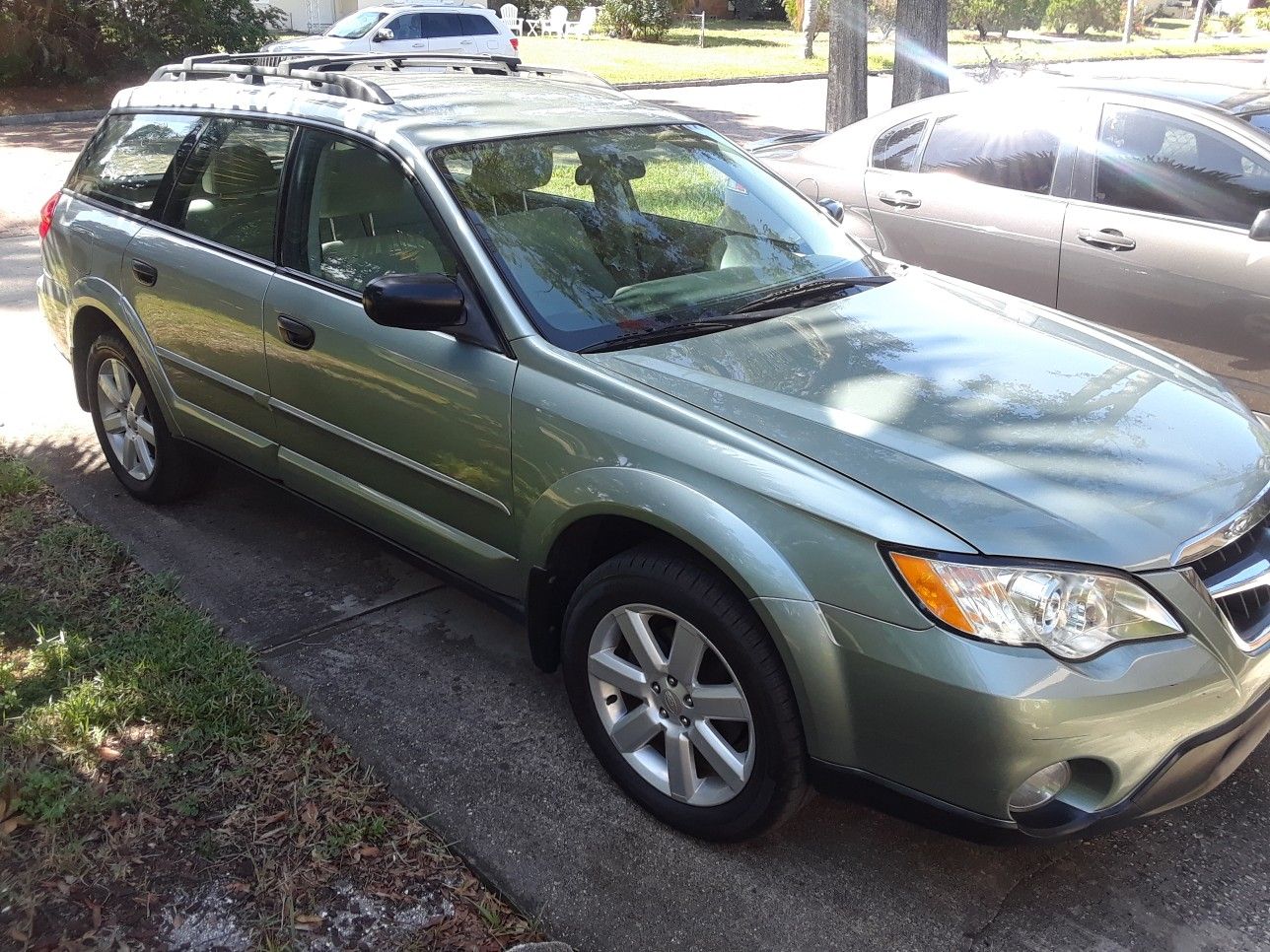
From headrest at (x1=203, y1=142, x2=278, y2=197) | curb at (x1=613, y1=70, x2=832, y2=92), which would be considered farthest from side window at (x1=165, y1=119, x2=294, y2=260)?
curb at (x1=613, y1=70, x2=832, y2=92)

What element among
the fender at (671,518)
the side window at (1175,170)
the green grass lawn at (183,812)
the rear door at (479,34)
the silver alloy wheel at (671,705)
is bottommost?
the green grass lawn at (183,812)

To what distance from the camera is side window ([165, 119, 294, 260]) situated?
3.92 metres

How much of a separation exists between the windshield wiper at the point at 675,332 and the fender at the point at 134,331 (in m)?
2.17

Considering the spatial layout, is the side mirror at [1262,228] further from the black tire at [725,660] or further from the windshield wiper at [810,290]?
the black tire at [725,660]

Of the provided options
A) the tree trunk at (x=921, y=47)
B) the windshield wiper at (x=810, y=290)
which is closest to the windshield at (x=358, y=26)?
the tree trunk at (x=921, y=47)

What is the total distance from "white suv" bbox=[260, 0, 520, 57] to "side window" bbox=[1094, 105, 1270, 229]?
55.9ft

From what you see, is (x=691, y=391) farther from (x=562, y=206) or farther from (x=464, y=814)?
(x=464, y=814)

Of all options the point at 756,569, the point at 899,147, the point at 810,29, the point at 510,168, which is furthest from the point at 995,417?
the point at 810,29

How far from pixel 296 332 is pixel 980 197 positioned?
3.61 meters

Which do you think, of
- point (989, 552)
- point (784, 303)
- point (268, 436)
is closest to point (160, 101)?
point (268, 436)

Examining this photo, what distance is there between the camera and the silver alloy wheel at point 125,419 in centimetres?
477

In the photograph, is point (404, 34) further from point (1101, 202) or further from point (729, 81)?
point (1101, 202)

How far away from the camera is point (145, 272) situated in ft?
14.4

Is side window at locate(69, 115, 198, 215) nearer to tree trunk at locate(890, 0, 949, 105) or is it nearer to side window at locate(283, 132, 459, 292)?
side window at locate(283, 132, 459, 292)
